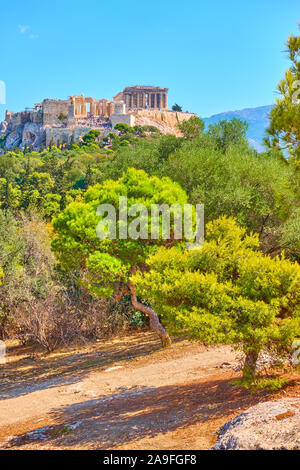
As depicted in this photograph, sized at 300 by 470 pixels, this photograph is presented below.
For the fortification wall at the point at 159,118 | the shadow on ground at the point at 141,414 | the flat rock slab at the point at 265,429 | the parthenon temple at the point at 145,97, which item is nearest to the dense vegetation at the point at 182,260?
the shadow on ground at the point at 141,414

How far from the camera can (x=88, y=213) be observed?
1338 centimetres

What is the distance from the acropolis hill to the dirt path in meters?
104

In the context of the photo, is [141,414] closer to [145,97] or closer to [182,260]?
[182,260]

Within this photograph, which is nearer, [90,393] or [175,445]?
[175,445]

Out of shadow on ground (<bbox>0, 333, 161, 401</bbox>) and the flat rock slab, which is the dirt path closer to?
shadow on ground (<bbox>0, 333, 161, 401</bbox>)

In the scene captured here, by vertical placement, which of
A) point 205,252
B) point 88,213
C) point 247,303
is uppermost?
point 88,213

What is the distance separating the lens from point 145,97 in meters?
141

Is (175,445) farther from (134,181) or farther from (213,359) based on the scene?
(134,181)

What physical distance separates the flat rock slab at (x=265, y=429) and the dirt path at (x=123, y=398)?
63cm

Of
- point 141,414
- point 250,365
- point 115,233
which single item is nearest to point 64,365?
point 115,233

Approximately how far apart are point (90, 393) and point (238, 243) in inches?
191

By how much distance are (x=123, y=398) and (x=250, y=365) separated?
3.09m

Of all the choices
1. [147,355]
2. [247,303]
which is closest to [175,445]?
[247,303]

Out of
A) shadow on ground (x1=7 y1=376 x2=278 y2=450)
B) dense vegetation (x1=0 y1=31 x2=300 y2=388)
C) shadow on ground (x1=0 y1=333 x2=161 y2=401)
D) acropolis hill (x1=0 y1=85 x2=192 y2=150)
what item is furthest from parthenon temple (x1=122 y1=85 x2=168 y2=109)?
shadow on ground (x1=7 y1=376 x2=278 y2=450)
